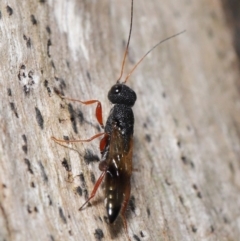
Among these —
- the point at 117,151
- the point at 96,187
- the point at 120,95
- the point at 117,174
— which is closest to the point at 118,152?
the point at 117,151

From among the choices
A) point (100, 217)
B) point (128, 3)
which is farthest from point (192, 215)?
point (128, 3)

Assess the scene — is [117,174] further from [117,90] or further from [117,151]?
[117,90]

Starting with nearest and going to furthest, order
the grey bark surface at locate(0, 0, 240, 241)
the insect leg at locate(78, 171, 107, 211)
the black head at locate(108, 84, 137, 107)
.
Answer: the grey bark surface at locate(0, 0, 240, 241), the insect leg at locate(78, 171, 107, 211), the black head at locate(108, 84, 137, 107)

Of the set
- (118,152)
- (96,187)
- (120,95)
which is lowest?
(96,187)

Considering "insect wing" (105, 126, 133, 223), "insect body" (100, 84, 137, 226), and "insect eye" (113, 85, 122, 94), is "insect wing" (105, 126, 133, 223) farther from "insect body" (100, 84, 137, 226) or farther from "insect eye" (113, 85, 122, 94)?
"insect eye" (113, 85, 122, 94)

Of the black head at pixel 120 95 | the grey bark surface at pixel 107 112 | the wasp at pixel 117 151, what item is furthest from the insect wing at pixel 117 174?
the black head at pixel 120 95

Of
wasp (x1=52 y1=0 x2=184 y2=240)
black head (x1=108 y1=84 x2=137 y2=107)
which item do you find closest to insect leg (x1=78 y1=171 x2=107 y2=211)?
wasp (x1=52 y1=0 x2=184 y2=240)

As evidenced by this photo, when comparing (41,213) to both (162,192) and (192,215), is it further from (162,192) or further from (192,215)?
(192,215)
